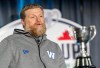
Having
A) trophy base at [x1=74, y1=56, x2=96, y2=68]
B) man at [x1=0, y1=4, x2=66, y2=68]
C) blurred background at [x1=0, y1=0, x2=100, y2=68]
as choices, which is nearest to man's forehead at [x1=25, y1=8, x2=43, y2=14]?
man at [x1=0, y1=4, x2=66, y2=68]

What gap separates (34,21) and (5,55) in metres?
0.23

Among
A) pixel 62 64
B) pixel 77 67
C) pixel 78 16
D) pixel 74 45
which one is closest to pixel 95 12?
pixel 78 16

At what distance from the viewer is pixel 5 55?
138cm

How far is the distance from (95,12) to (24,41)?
180cm

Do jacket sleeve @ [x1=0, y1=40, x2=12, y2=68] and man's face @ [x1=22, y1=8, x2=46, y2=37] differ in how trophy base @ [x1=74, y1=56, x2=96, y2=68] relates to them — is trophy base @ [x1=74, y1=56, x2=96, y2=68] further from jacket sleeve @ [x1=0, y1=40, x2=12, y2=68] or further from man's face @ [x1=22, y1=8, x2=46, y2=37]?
jacket sleeve @ [x1=0, y1=40, x2=12, y2=68]

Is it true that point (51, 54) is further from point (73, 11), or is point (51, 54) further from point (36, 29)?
point (73, 11)

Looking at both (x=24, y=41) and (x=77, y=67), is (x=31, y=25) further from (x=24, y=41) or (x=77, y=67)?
(x=77, y=67)

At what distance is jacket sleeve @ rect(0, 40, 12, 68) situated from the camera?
1.37m

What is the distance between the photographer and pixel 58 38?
2.89 meters

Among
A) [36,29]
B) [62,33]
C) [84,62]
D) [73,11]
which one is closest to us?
[36,29]

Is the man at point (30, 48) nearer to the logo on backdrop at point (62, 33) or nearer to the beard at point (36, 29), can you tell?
the beard at point (36, 29)

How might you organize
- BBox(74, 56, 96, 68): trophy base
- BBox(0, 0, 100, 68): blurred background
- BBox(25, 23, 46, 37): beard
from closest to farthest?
BBox(25, 23, 46, 37): beard → BBox(74, 56, 96, 68): trophy base → BBox(0, 0, 100, 68): blurred background

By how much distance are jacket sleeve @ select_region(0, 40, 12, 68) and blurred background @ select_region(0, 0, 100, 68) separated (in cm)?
141

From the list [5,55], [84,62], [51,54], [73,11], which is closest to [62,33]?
[73,11]
